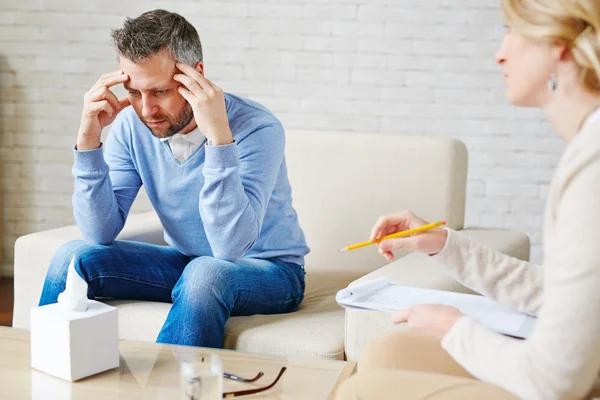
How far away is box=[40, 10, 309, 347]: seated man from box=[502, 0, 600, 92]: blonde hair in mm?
980

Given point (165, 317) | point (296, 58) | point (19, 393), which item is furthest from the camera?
point (296, 58)

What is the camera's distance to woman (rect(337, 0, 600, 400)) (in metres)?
0.93

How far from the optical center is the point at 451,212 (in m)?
2.39

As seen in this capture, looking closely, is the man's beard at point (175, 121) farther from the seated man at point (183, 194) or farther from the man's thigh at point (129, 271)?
the man's thigh at point (129, 271)

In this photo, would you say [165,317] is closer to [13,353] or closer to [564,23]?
[13,353]

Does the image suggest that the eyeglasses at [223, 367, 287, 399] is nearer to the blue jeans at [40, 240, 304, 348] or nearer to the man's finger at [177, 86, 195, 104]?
the blue jeans at [40, 240, 304, 348]

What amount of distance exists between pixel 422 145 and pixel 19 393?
1.39 m

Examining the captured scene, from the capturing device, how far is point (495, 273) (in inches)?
56.4

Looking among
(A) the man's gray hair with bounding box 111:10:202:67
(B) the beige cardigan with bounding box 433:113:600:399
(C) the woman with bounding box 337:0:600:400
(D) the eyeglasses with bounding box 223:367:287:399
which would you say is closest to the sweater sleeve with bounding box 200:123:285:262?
(A) the man's gray hair with bounding box 111:10:202:67

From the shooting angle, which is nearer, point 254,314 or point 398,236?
point 398,236

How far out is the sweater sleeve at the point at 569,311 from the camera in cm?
Answer: 92

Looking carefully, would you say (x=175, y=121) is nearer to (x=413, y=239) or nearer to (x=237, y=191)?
(x=237, y=191)

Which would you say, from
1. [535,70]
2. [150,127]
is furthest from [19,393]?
[535,70]

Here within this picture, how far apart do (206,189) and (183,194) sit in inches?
7.7
